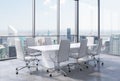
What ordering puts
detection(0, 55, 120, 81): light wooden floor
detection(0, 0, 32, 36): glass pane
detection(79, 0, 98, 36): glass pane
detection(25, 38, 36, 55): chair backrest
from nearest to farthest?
1. detection(0, 55, 120, 81): light wooden floor
2. detection(25, 38, 36, 55): chair backrest
3. detection(0, 0, 32, 36): glass pane
4. detection(79, 0, 98, 36): glass pane

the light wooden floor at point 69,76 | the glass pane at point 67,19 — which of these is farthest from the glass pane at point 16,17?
the light wooden floor at point 69,76

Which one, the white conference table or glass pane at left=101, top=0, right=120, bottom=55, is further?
glass pane at left=101, top=0, right=120, bottom=55

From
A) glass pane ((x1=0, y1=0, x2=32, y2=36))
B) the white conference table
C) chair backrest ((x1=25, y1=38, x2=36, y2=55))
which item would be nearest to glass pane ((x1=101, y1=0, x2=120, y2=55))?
the white conference table

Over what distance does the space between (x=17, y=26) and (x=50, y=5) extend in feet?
6.19

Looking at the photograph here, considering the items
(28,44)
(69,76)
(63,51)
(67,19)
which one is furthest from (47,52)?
(67,19)

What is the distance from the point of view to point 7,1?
6.61 meters

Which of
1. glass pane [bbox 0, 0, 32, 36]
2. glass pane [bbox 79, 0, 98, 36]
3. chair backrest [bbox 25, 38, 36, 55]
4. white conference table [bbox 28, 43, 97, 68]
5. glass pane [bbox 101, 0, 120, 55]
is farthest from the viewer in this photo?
glass pane [bbox 79, 0, 98, 36]

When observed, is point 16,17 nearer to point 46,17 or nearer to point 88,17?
point 46,17

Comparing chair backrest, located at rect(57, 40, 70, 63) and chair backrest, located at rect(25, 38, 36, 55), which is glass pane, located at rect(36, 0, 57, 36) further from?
chair backrest, located at rect(57, 40, 70, 63)

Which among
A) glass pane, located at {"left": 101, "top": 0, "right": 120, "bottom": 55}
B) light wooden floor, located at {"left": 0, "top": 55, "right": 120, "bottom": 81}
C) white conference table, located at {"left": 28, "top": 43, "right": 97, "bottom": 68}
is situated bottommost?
light wooden floor, located at {"left": 0, "top": 55, "right": 120, "bottom": 81}

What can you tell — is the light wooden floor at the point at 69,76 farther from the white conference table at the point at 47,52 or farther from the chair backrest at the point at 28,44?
the chair backrest at the point at 28,44

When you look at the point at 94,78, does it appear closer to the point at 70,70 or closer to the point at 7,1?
the point at 70,70

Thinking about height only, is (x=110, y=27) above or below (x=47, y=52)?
above

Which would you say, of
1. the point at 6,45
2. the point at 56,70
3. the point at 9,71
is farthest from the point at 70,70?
the point at 6,45
